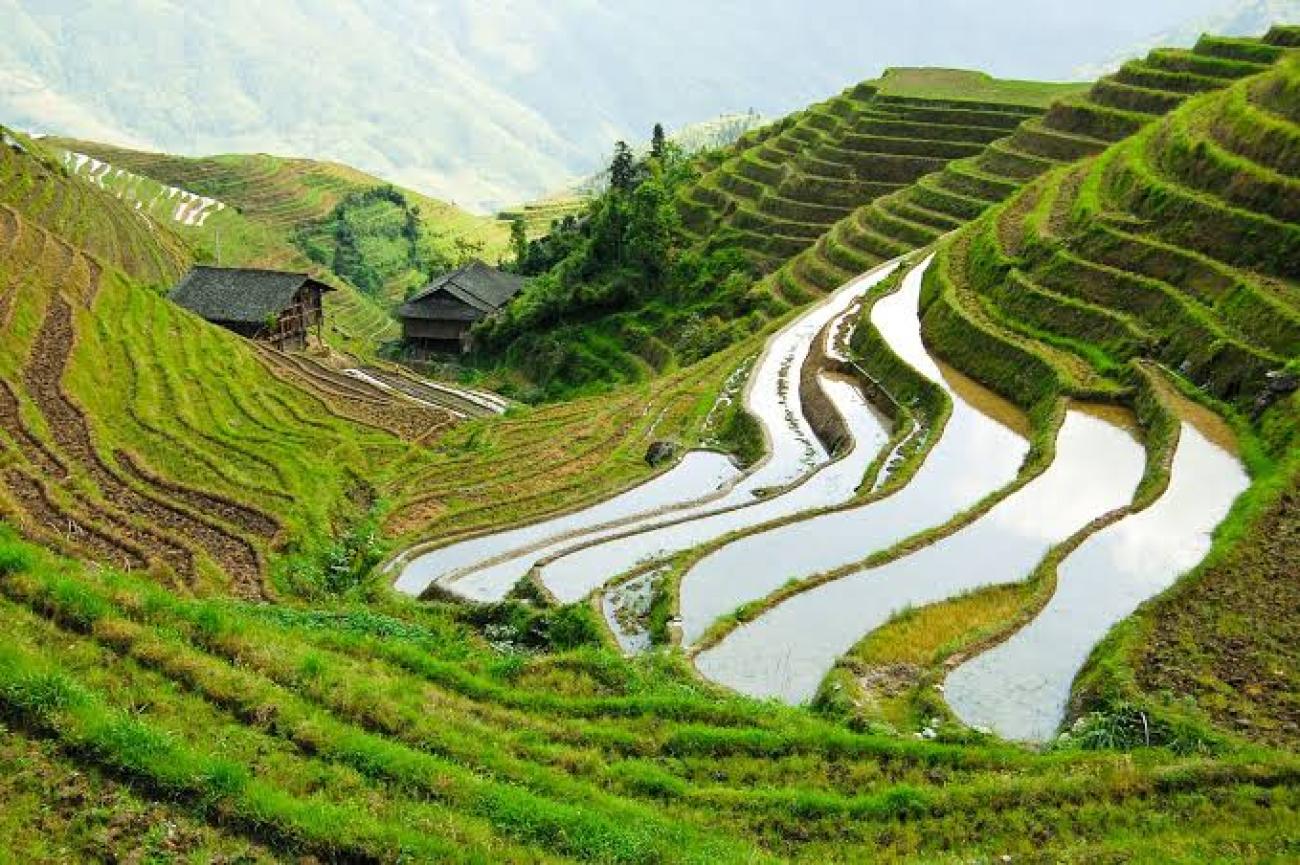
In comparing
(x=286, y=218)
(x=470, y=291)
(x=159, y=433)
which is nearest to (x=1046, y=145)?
(x=470, y=291)

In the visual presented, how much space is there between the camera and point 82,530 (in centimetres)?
1820

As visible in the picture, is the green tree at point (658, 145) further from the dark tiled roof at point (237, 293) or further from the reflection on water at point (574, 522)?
the reflection on water at point (574, 522)

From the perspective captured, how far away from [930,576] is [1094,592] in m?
2.38

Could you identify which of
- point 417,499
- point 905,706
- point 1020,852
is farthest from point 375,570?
point 1020,852

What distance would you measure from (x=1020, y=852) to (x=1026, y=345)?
66.7 feet

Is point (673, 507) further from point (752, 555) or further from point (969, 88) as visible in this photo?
point (969, 88)

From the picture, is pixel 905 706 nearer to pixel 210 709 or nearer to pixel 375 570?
pixel 210 709

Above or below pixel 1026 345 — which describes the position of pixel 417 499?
below

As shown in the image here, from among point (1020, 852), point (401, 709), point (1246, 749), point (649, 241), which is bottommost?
point (401, 709)

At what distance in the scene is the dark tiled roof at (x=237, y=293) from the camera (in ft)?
143

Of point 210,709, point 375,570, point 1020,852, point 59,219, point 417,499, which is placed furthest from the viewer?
point 59,219

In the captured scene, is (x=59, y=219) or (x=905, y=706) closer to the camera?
(x=905, y=706)

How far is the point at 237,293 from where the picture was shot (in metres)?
44.4

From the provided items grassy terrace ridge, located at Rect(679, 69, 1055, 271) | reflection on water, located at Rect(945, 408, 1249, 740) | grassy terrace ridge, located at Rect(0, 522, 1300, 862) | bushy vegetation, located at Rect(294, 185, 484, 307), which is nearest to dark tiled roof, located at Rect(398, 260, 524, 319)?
grassy terrace ridge, located at Rect(679, 69, 1055, 271)
